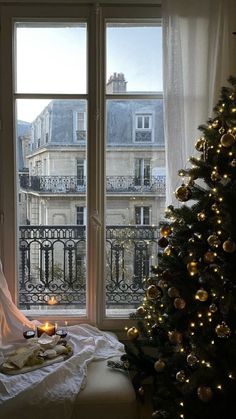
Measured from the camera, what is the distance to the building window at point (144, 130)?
281 centimetres

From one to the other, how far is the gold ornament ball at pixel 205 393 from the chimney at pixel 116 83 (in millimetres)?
1864

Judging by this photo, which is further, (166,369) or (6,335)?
(6,335)

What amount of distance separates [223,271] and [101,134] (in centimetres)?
142

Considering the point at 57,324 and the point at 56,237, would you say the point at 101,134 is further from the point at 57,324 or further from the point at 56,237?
the point at 57,324

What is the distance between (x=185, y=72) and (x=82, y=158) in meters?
0.83

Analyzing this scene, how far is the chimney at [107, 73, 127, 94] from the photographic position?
9.14ft

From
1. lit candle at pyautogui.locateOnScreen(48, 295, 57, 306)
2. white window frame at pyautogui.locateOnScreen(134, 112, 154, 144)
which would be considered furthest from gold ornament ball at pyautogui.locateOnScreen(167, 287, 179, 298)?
white window frame at pyautogui.locateOnScreen(134, 112, 154, 144)

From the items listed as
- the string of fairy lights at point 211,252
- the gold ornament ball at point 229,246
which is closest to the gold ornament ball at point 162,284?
the string of fairy lights at point 211,252

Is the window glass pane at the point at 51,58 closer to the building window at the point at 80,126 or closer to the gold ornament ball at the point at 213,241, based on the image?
the building window at the point at 80,126

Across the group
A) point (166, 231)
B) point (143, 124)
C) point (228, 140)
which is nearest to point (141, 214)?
point (143, 124)

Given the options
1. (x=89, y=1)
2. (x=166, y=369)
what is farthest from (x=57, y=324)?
(x=89, y=1)

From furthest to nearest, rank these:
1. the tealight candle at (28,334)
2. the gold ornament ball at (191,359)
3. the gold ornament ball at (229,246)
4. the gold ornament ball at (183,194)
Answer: the tealight candle at (28,334) → the gold ornament ball at (183,194) → the gold ornament ball at (191,359) → the gold ornament ball at (229,246)

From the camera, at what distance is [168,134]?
255 cm

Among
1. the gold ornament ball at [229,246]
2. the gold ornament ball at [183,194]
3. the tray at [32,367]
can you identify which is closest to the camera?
the gold ornament ball at [229,246]
